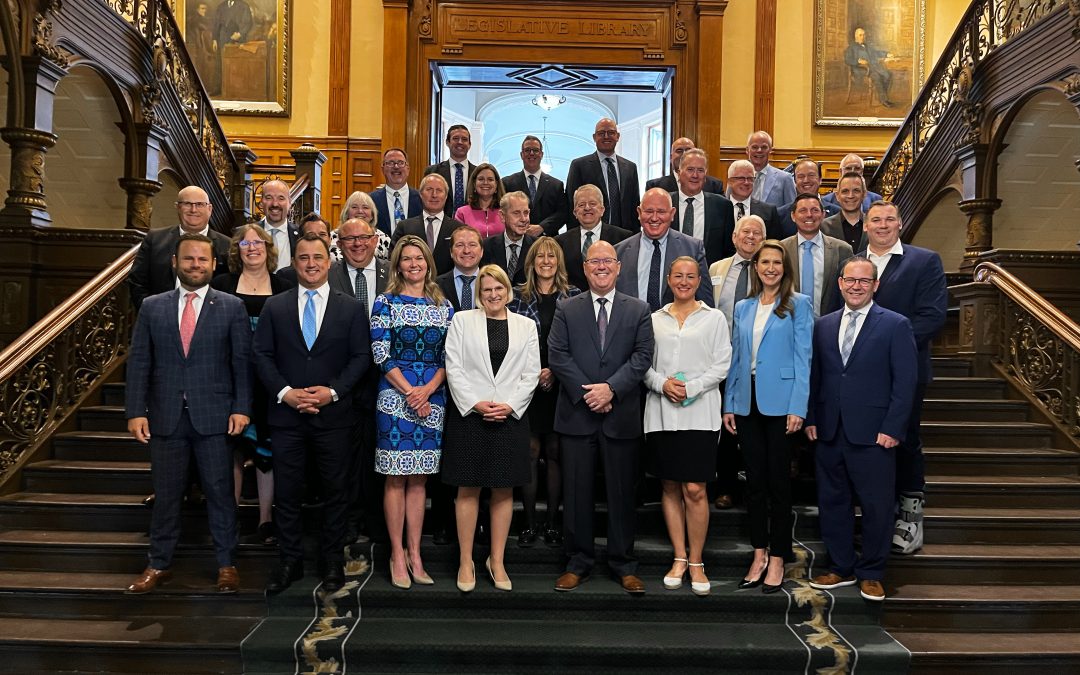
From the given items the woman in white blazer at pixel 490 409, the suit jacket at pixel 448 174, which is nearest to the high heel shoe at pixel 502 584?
the woman in white blazer at pixel 490 409

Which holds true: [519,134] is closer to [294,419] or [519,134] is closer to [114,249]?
[114,249]

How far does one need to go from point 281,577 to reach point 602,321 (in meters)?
1.86

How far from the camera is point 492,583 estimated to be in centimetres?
400

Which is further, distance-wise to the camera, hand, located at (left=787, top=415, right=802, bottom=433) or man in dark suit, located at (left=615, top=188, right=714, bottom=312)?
man in dark suit, located at (left=615, top=188, right=714, bottom=312)

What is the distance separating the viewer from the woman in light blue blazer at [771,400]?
13.0 feet

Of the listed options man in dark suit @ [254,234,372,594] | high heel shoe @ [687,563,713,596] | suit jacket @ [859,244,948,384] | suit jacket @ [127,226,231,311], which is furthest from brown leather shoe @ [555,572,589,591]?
suit jacket @ [127,226,231,311]

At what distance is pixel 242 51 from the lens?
33.8 ft

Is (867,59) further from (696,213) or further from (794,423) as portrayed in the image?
(794,423)

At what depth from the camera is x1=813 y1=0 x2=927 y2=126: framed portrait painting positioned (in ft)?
34.3

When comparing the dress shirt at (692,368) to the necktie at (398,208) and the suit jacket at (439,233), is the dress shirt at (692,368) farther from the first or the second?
the necktie at (398,208)

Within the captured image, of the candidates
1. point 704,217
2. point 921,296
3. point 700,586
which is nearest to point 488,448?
point 700,586

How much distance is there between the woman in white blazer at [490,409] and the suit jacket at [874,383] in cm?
138

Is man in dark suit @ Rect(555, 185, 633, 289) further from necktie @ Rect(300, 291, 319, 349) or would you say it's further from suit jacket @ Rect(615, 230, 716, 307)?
necktie @ Rect(300, 291, 319, 349)

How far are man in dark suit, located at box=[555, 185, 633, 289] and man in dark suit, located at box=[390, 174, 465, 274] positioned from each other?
25.1 inches
